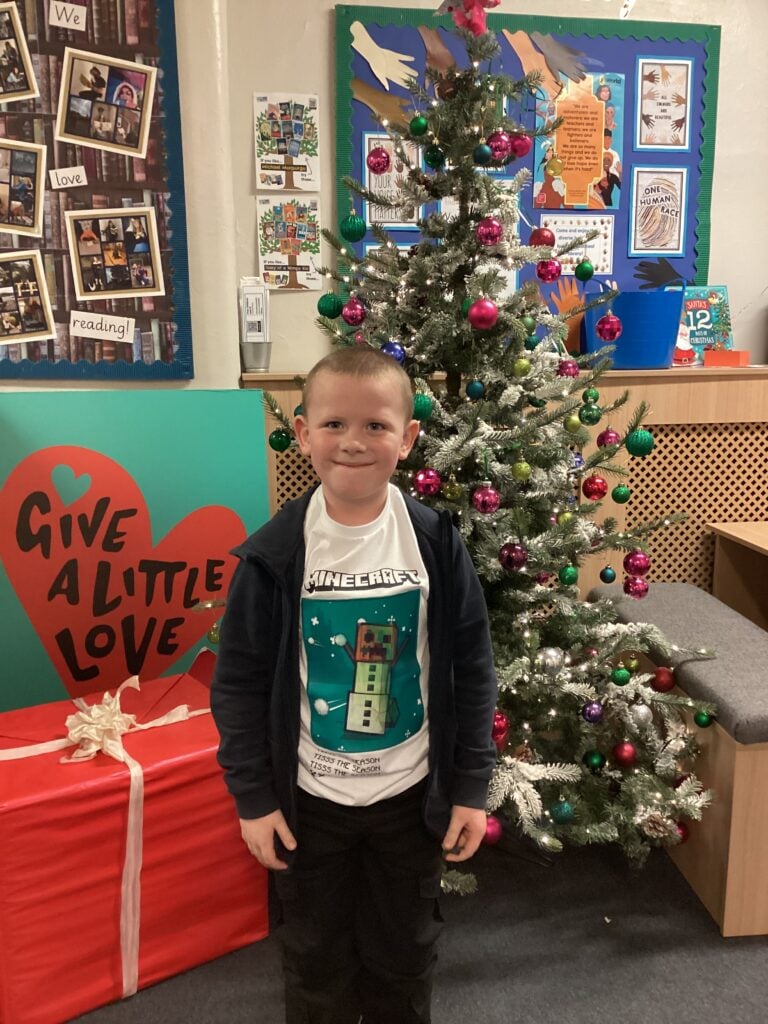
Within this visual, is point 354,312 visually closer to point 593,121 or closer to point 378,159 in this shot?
point 378,159

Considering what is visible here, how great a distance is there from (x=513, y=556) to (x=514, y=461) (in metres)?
0.23

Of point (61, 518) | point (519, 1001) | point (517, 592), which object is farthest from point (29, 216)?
point (519, 1001)

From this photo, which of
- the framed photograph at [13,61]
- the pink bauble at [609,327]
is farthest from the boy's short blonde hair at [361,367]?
the framed photograph at [13,61]

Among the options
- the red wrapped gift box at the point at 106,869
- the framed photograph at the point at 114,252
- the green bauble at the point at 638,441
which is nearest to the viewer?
the red wrapped gift box at the point at 106,869

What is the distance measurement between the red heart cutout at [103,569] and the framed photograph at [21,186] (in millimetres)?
620

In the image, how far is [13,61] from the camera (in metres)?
1.85

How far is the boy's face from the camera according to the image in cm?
96

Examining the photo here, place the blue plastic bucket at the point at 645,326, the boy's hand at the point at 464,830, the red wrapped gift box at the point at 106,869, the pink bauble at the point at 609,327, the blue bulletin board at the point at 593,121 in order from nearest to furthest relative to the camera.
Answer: the boy's hand at the point at 464,830, the red wrapped gift box at the point at 106,869, the pink bauble at the point at 609,327, the blue plastic bucket at the point at 645,326, the blue bulletin board at the point at 593,121

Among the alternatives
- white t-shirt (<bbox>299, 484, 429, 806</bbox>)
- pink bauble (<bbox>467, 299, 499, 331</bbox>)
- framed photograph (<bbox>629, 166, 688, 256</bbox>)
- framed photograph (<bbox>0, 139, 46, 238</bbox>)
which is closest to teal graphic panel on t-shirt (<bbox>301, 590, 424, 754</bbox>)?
white t-shirt (<bbox>299, 484, 429, 806</bbox>)

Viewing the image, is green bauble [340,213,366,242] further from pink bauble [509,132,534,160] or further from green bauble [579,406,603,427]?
green bauble [579,406,603,427]

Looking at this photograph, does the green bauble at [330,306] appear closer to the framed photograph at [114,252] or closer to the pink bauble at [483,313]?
the pink bauble at [483,313]

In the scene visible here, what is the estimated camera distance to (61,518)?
1.84m

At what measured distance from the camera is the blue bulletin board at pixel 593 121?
2.37 metres

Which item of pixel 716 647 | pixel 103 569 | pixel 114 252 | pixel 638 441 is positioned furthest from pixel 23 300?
pixel 716 647
